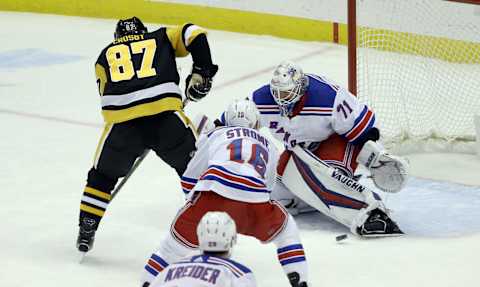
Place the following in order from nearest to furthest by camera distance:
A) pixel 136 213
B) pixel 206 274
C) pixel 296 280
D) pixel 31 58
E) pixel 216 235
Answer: pixel 206 274 → pixel 216 235 → pixel 296 280 → pixel 136 213 → pixel 31 58

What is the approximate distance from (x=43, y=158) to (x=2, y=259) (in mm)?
1593

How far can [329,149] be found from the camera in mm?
4547

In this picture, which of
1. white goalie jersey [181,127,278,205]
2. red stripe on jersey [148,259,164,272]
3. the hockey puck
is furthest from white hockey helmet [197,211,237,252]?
the hockey puck

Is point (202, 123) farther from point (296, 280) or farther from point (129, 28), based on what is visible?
point (296, 280)

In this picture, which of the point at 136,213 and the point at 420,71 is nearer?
the point at 136,213

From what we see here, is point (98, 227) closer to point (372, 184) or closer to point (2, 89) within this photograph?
point (372, 184)

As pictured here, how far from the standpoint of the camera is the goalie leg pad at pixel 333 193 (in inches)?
174

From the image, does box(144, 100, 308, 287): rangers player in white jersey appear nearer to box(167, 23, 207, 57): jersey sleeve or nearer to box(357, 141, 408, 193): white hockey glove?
box(167, 23, 207, 57): jersey sleeve

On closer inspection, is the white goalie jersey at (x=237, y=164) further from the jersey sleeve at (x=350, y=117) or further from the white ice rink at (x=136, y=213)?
the jersey sleeve at (x=350, y=117)

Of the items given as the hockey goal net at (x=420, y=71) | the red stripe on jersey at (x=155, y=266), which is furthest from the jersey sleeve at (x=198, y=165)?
the hockey goal net at (x=420, y=71)

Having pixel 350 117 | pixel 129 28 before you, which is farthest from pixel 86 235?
pixel 350 117

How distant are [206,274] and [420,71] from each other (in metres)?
3.35

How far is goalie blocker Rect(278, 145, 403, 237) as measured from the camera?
436 centimetres

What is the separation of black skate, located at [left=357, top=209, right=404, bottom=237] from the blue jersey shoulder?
0.47 metres
